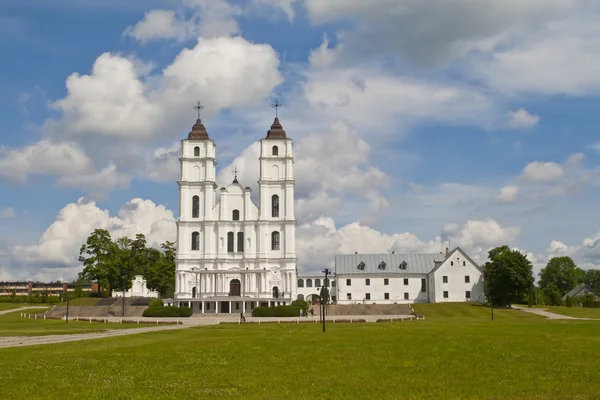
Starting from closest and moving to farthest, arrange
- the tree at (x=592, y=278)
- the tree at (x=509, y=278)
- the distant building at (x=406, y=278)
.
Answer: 1. the tree at (x=509, y=278)
2. the distant building at (x=406, y=278)
3. the tree at (x=592, y=278)

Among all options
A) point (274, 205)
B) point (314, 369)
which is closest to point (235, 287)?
point (274, 205)

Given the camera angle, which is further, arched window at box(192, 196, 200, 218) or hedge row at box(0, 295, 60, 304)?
hedge row at box(0, 295, 60, 304)

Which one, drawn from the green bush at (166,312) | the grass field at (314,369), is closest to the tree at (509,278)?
the green bush at (166,312)

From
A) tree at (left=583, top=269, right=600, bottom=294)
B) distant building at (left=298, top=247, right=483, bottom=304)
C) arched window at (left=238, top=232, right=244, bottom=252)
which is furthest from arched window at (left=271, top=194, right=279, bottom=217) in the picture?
tree at (left=583, top=269, right=600, bottom=294)

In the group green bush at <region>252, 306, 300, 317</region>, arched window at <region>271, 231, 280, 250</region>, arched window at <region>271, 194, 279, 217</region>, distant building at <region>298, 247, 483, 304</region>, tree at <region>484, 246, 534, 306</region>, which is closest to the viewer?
green bush at <region>252, 306, 300, 317</region>

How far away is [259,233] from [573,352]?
68317 millimetres

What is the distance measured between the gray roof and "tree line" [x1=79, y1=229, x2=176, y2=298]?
27350 millimetres

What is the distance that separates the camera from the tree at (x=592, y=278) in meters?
170

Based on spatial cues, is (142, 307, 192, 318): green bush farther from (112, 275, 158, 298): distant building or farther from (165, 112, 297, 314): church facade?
(112, 275, 158, 298): distant building

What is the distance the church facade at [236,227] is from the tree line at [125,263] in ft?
36.5

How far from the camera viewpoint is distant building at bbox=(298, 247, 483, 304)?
9531cm

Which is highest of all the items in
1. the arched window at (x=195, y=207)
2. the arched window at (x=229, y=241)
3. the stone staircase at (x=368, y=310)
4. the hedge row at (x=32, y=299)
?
the arched window at (x=195, y=207)

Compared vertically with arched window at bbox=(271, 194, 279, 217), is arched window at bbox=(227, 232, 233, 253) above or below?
below

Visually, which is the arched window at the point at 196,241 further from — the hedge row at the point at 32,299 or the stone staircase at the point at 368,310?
the hedge row at the point at 32,299
